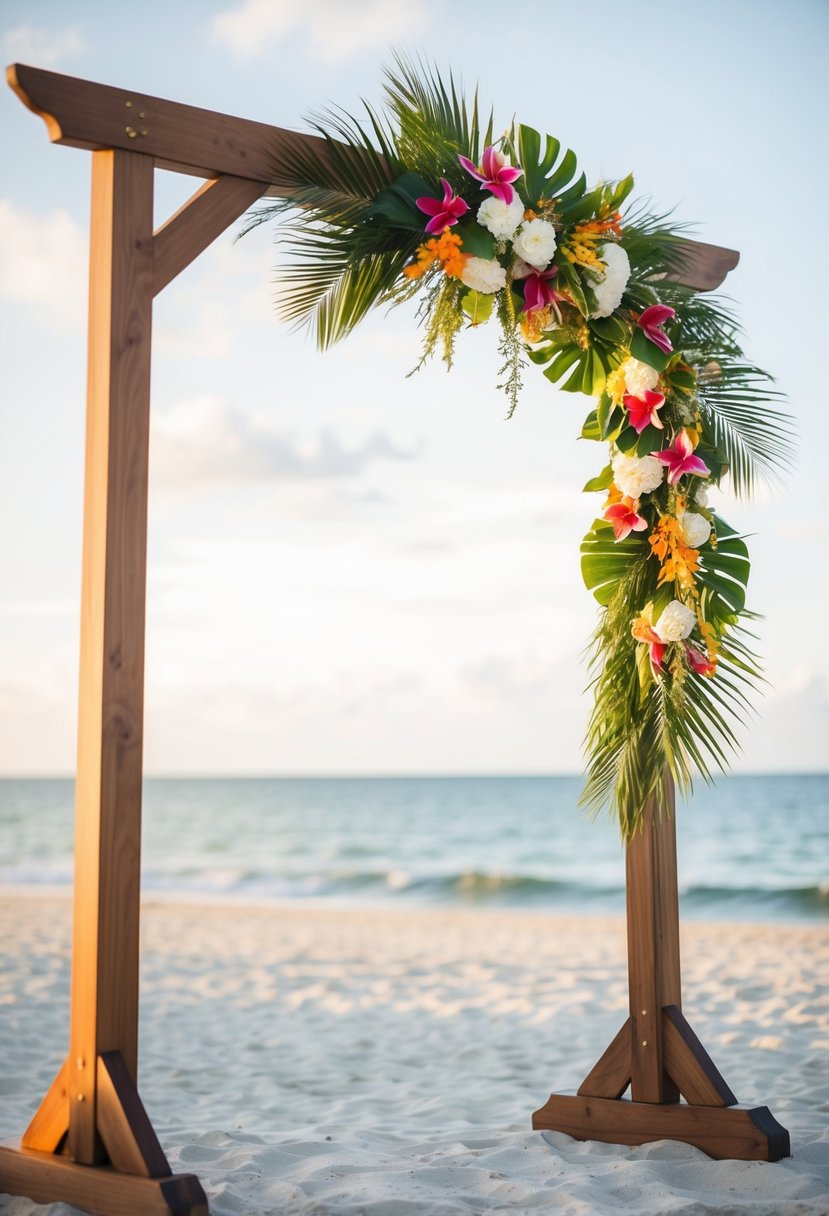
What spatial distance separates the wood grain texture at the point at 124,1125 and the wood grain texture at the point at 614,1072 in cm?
132

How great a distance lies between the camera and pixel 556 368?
10.1ft

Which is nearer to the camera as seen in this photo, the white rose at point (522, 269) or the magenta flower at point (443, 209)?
the magenta flower at point (443, 209)

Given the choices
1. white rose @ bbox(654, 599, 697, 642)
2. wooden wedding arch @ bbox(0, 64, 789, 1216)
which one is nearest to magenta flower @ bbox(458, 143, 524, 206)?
wooden wedding arch @ bbox(0, 64, 789, 1216)

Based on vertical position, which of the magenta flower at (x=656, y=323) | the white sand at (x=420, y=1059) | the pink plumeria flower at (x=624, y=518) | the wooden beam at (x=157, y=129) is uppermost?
the wooden beam at (x=157, y=129)

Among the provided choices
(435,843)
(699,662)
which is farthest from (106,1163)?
(435,843)

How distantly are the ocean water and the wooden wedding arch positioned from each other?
833 cm

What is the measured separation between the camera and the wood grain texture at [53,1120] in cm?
237

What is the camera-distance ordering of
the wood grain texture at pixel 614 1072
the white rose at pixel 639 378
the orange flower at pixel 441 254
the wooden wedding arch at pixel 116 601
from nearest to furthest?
the wooden wedding arch at pixel 116 601
the orange flower at pixel 441 254
the white rose at pixel 639 378
the wood grain texture at pixel 614 1072

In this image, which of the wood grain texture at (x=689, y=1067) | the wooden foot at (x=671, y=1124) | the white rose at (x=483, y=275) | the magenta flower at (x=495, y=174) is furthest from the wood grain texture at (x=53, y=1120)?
the magenta flower at (x=495, y=174)

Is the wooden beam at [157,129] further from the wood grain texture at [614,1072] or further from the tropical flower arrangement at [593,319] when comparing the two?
the wood grain texture at [614,1072]

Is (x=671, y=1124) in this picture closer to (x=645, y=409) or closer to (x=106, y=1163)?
(x=106, y=1163)

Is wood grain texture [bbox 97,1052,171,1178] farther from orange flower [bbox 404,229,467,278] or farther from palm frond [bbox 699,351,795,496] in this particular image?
palm frond [bbox 699,351,795,496]

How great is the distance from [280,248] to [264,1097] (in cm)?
282

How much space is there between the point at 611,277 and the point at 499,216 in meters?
0.33
